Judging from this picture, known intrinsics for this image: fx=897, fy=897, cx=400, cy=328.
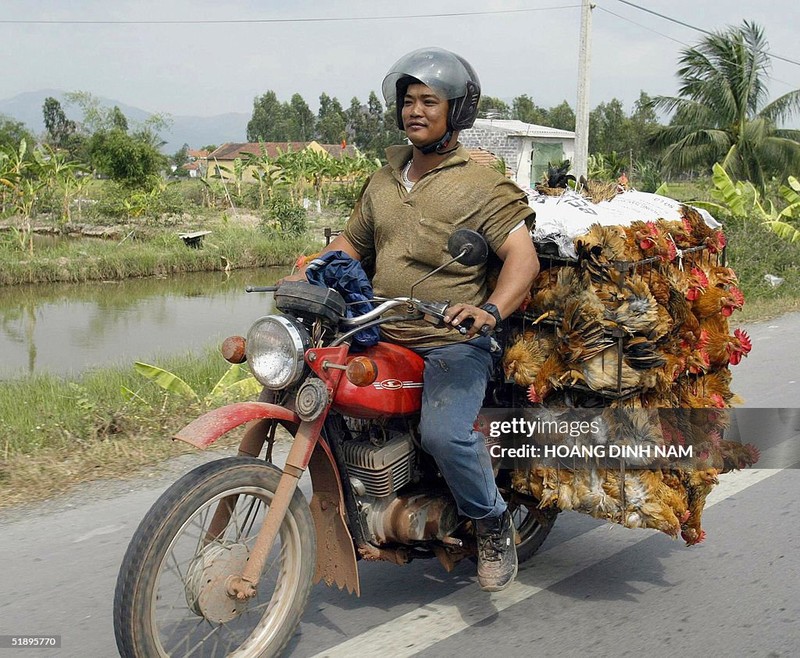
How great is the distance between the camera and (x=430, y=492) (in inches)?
125

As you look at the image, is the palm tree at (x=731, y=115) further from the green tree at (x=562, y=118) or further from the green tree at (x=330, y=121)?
the green tree at (x=330, y=121)

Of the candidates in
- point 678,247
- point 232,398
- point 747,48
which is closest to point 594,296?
point 678,247

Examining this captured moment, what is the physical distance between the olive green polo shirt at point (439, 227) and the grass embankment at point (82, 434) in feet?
7.16

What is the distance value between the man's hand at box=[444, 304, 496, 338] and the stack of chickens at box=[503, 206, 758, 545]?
0.53m

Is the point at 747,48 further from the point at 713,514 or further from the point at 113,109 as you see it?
the point at 113,109

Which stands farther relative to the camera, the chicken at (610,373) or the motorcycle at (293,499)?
the chicken at (610,373)

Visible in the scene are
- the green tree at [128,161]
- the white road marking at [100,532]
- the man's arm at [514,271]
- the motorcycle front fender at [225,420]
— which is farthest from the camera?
the green tree at [128,161]

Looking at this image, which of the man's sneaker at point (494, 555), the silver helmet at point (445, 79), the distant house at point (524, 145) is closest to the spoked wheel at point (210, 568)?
the man's sneaker at point (494, 555)

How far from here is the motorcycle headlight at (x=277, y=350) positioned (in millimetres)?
2662

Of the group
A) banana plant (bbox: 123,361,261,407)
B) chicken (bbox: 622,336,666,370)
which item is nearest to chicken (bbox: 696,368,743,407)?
chicken (bbox: 622,336,666,370)

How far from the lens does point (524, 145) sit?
39344 millimetres

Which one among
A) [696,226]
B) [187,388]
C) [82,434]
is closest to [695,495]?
[696,226]

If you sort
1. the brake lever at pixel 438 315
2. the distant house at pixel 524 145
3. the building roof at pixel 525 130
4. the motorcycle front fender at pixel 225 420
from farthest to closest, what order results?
the building roof at pixel 525 130, the distant house at pixel 524 145, the brake lever at pixel 438 315, the motorcycle front fender at pixel 225 420

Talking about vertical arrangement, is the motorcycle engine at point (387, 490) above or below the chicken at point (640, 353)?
below
